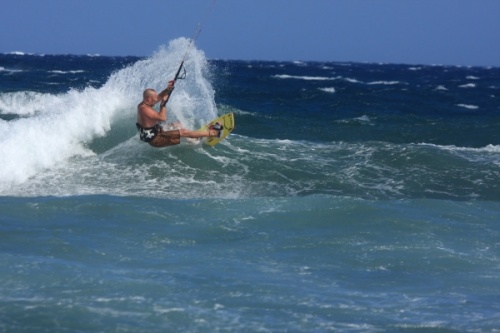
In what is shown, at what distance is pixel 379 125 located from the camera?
24.6 meters

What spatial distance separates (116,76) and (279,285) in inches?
427

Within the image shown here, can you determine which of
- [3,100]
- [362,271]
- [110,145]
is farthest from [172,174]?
[3,100]

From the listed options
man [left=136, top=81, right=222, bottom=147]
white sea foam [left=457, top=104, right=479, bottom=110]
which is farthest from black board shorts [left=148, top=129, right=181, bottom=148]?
white sea foam [left=457, top=104, right=479, bottom=110]

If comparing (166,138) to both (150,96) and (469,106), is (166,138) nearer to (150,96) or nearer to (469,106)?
(150,96)

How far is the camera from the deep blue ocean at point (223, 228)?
5.90 meters

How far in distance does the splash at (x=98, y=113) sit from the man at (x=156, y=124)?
5.71 ft

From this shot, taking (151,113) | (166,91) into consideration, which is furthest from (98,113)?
(166,91)

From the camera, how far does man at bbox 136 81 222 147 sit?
38.7 ft

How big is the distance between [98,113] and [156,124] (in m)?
3.53

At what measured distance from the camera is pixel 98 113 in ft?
50.2

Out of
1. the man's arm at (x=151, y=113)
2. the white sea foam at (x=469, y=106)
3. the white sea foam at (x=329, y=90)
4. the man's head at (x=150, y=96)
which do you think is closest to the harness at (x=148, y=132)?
the man's arm at (x=151, y=113)

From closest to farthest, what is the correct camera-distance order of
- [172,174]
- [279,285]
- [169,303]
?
[169,303]
[279,285]
[172,174]

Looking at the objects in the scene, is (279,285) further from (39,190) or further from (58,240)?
(39,190)

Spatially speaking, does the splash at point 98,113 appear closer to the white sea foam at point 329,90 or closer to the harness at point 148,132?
the harness at point 148,132
